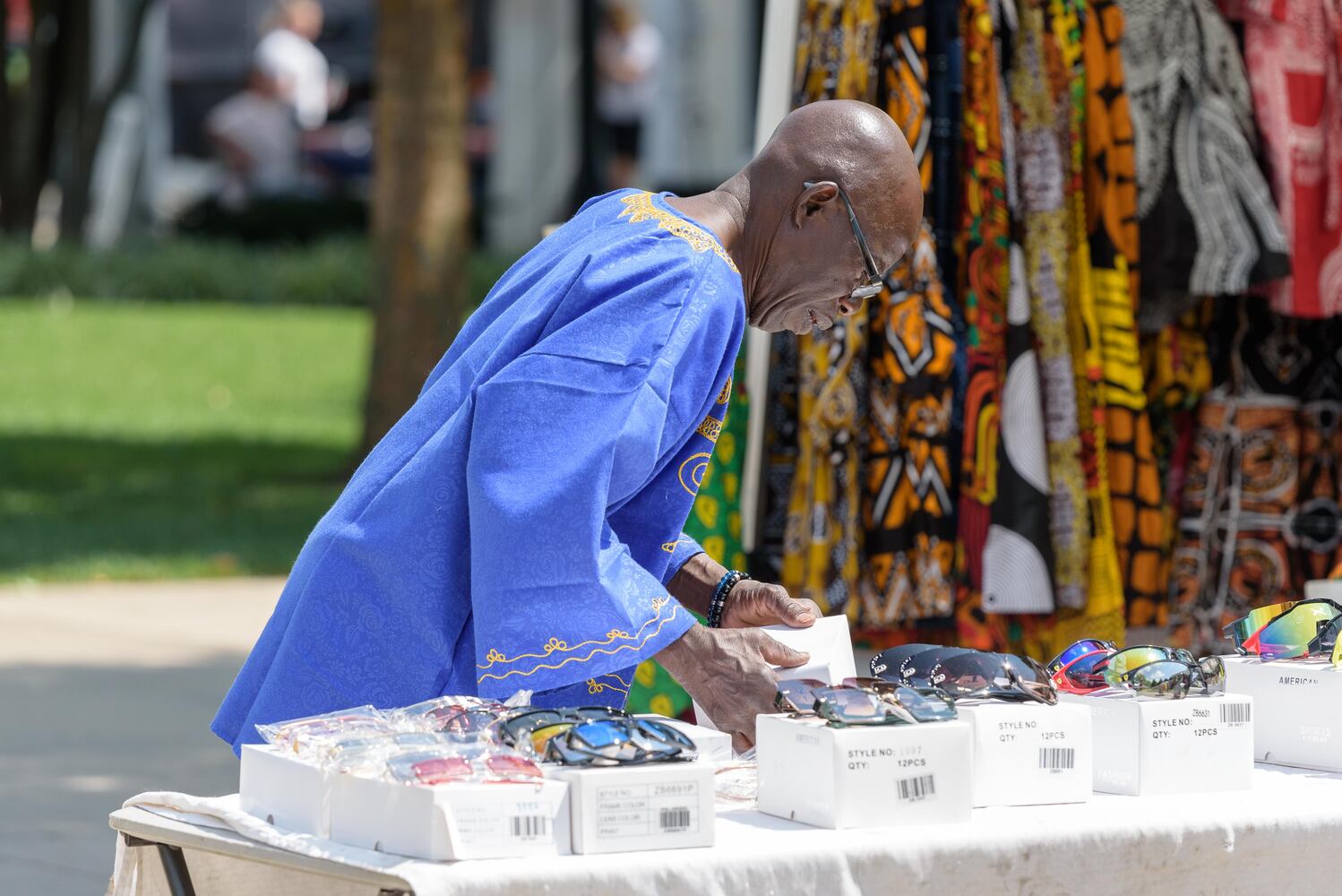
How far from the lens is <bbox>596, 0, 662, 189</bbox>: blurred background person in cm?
2080

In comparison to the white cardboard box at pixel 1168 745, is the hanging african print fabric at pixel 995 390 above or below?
above

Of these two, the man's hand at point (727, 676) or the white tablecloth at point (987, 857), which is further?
the man's hand at point (727, 676)

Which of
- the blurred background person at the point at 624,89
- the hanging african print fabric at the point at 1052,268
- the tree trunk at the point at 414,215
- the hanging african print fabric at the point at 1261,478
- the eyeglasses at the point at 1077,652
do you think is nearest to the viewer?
the eyeglasses at the point at 1077,652

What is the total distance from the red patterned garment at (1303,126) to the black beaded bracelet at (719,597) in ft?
7.29

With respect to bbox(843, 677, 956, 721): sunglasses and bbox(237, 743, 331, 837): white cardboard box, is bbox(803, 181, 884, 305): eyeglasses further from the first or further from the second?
bbox(237, 743, 331, 837): white cardboard box

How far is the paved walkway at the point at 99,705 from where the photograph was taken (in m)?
4.64

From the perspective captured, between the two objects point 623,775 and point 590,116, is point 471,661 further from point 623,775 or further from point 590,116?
point 590,116

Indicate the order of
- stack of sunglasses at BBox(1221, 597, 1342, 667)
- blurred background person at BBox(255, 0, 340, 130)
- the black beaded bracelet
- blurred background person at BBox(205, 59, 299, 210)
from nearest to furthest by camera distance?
1. stack of sunglasses at BBox(1221, 597, 1342, 667)
2. the black beaded bracelet
3. blurred background person at BBox(255, 0, 340, 130)
4. blurred background person at BBox(205, 59, 299, 210)

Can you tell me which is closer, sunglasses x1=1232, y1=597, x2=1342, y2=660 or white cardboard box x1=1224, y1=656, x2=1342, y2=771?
white cardboard box x1=1224, y1=656, x2=1342, y2=771

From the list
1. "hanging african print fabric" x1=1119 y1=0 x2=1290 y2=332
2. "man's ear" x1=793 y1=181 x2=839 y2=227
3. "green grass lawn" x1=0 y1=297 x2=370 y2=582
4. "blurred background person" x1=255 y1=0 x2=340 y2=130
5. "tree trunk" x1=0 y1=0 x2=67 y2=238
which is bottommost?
"green grass lawn" x1=0 y1=297 x2=370 y2=582

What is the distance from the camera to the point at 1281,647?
2.75 meters

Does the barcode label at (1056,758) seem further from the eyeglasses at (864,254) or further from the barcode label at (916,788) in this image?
the eyeglasses at (864,254)

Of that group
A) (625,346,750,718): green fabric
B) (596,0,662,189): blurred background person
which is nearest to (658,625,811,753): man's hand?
(625,346,750,718): green fabric

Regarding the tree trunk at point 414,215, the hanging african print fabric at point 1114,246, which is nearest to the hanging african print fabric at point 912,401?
the hanging african print fabric at point 1114,246
